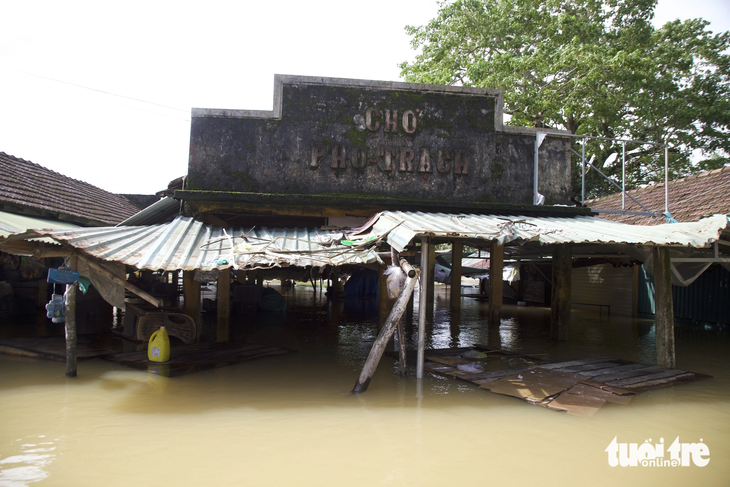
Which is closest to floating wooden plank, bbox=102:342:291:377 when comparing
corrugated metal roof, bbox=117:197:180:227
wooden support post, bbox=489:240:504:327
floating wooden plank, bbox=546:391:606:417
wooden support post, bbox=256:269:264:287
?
corrugated metal roof, bbox=117:197:180:227

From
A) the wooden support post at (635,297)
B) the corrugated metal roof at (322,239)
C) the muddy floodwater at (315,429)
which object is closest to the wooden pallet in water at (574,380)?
the muddy floodwater at (315,429)

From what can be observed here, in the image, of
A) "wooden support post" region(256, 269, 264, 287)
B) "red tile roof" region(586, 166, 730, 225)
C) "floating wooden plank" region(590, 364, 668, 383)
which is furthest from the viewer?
"wooden support post" region(256, 269, 264, 287)

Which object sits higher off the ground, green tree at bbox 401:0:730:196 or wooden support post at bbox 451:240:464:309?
green tree at bbox 401:0:730:196

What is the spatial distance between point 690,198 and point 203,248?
12.1 meters

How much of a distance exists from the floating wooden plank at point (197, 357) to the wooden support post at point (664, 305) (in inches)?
278

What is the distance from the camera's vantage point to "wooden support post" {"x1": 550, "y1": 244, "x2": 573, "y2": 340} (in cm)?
1173

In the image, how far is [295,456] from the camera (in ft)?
16.7

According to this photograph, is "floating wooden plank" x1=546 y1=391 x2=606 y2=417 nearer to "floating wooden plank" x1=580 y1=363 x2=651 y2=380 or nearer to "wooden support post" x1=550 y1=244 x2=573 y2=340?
"floating wooden plank" x1=580 y1=363 x2=651 y2=380

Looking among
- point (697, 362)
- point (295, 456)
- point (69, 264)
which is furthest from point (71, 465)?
point (697, 362)

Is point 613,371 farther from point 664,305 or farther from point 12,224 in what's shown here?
point 12,224

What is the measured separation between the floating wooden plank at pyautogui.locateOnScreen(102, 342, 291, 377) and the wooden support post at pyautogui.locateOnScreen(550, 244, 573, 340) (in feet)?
21.7

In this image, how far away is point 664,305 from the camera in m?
8.59

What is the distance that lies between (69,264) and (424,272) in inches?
207

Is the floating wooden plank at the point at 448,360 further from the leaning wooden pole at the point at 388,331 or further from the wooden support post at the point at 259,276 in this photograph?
the wooden support post at the point at 259,276
